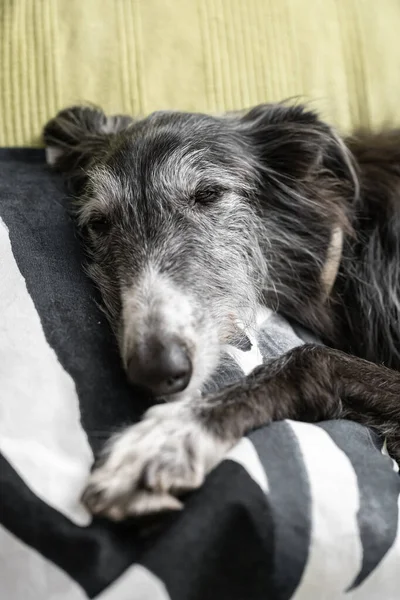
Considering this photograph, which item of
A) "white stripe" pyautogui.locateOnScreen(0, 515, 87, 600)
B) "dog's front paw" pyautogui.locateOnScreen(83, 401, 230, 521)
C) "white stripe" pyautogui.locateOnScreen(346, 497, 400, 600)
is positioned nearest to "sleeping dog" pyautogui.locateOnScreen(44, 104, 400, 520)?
"dog's front paw" pyautogui.locateOnScreen(83, 401, 230, 521)

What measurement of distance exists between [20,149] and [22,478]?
49.8 inches

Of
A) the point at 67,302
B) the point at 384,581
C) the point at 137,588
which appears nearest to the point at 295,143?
the point at 67,302

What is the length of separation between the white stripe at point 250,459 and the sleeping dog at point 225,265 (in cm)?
4

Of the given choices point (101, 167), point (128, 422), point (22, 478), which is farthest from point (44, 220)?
point (22, 478)

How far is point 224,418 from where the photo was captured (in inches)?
43.4

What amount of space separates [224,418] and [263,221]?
30.9 inches

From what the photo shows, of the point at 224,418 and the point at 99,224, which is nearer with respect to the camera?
the point at 224,418

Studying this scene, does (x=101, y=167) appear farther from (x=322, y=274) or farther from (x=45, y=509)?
(x=45, y=509)

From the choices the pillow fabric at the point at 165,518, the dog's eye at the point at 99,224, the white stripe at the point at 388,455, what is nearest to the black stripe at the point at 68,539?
the pillow fabric at the point at 165,518

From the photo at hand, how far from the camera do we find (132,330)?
3.92ft

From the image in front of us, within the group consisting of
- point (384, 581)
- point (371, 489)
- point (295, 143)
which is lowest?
point (384, 581)

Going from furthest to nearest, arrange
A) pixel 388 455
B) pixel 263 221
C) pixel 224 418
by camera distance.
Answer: pixel 263 221, pixel 388 455, pixel 224 418

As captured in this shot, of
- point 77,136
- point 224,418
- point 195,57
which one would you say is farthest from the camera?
point 195,57

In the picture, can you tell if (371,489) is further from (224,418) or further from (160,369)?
(160,369)
